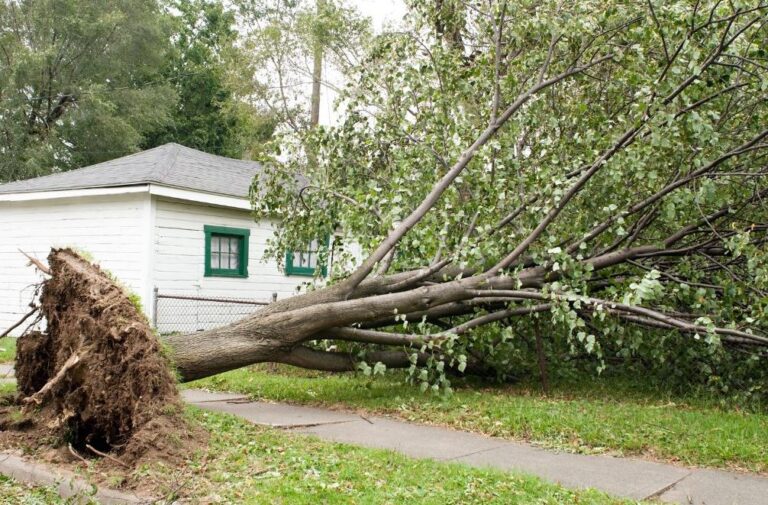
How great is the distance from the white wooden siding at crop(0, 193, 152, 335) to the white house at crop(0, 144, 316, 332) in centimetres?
2

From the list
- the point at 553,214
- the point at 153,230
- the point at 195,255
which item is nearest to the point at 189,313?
the point at 195,255

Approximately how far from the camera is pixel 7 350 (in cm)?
1210

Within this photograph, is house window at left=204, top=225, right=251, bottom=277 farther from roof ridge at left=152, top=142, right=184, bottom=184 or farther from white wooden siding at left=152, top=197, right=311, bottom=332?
roof ridge at left=152, top=142, right=184, bottom=184

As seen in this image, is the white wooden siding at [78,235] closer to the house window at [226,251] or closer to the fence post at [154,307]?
the fence post at [154,307]

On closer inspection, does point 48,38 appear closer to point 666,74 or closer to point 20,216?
point 20,216

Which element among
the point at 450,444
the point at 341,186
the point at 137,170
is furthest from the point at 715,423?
the point at 137,170

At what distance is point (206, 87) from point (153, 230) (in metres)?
24.6

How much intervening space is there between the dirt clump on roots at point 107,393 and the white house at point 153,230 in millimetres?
7106

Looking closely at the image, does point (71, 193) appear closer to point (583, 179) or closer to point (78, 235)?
point (78, 235)

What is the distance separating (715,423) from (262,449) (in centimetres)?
394

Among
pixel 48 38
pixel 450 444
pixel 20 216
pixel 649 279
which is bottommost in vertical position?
pixel 450 444

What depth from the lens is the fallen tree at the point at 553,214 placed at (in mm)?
6777

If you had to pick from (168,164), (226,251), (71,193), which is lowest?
(226,251)

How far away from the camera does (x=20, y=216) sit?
51.3ft
